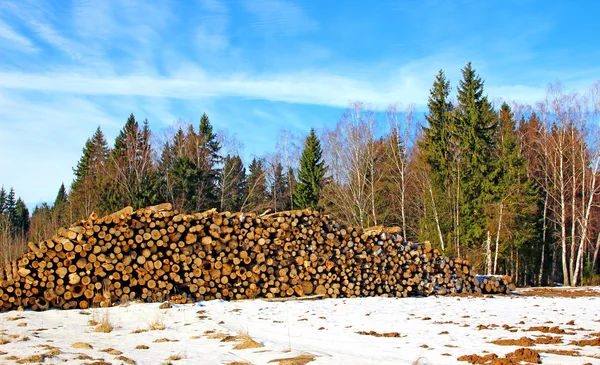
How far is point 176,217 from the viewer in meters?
12.1

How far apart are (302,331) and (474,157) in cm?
2476

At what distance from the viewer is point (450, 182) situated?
3114 centimetres

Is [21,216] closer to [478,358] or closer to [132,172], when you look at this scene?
[132,172]

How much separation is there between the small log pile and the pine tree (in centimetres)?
2791

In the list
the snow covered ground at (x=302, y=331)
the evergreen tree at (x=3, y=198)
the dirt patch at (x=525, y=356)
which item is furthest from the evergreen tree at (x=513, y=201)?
the evergreen tree at (x=3, y=198)

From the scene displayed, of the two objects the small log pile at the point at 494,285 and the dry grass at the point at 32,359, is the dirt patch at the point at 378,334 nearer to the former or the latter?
the dry grass at the point at 32,359

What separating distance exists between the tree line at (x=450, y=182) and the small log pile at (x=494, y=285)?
1247cm

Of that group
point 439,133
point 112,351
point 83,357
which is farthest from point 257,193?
point 83,357

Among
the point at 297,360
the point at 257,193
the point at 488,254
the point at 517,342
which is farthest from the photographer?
the point at 257,193

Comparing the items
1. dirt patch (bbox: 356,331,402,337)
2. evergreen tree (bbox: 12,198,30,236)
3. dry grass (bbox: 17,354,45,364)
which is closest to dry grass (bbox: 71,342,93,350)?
dry grass (bbox: 17,354,45,364)

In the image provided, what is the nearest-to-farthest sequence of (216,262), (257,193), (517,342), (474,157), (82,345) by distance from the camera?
(517,342), (82,345), (216,262), (474,157), (257,193)

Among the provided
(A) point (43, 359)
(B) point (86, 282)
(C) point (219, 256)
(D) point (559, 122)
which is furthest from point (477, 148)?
(A) point (43, 359)

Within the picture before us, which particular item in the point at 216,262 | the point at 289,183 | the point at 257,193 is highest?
the point at 289,183

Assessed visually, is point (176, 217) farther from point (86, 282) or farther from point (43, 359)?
point (43, 359)
